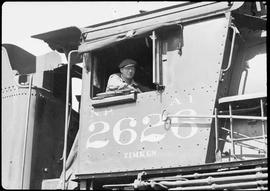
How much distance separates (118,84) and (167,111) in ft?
3.02

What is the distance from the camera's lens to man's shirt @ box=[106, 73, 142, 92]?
6.88 metres

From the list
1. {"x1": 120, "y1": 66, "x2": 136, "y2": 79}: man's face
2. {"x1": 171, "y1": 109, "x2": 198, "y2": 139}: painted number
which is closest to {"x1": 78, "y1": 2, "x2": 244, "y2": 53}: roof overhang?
{"x1": 120, "y1": 66, "x2": 136, "y2": 79}: man's face

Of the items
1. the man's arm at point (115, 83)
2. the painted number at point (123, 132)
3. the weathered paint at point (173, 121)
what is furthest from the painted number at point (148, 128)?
the man's arm at point (115, 83)

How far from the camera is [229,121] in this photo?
6270mm

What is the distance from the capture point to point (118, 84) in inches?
273

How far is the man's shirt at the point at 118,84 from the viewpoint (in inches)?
271

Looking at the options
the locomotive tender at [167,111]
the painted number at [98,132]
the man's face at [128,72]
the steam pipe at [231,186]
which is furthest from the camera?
the man's face at [128,72]

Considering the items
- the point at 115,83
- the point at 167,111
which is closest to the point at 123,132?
the point at 167,111

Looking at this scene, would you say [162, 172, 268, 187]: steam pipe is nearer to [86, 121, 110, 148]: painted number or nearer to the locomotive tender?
the locomotive tender

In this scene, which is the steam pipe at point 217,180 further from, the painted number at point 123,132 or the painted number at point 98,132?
the painted number at point 98,132

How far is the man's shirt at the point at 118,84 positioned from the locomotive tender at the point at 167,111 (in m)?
0.13

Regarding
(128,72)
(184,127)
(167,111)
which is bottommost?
(184,127)

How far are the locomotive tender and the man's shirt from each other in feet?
0.43

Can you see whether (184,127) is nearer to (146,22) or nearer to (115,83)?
(115,83)
